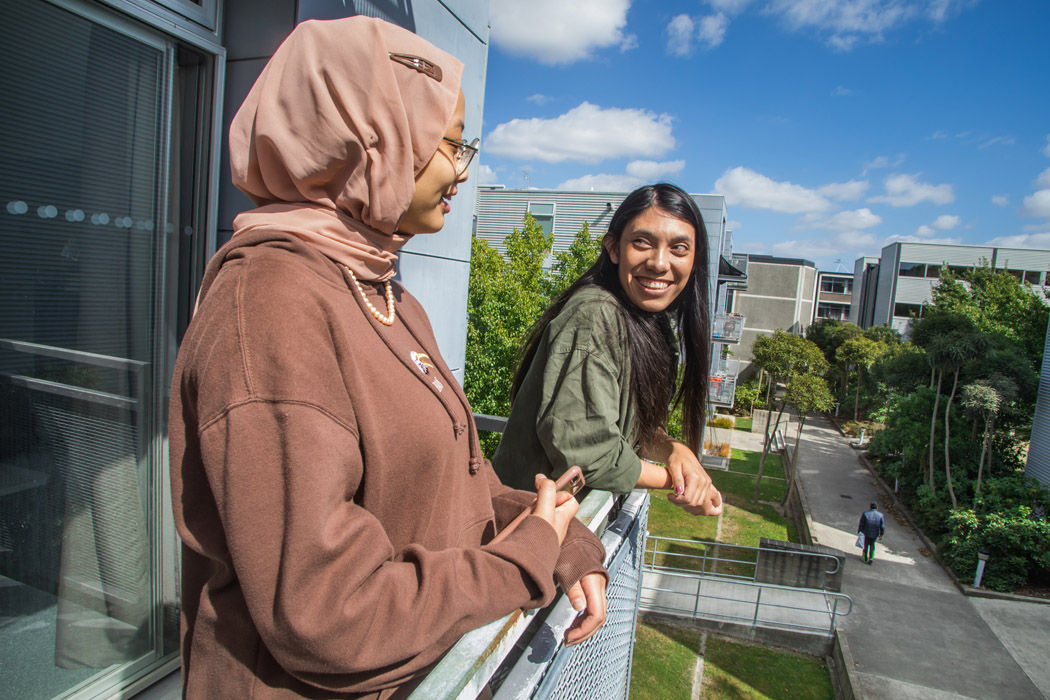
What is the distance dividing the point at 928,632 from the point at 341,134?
14613 millimetres

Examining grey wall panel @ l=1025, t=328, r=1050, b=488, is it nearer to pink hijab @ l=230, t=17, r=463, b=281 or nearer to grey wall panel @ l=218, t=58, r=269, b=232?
grey wall panel @ l=218, t=58, r=269, b=232

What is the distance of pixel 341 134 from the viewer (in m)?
Answer: 1.05

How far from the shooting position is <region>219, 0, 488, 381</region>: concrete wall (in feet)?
7.97

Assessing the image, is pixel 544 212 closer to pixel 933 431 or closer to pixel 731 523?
pixel 731 523

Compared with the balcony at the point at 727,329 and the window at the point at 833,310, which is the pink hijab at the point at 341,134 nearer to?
the balcony at the point at 727,329

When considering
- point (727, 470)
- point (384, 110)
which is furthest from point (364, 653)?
point (727, 470)

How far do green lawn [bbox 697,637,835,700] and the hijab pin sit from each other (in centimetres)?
1013

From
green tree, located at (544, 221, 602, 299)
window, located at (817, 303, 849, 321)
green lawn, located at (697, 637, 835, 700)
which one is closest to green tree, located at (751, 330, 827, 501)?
green tree, located at (544, 221, 602, 299)

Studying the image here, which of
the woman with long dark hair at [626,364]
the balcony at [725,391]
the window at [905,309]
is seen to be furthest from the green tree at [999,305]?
the woman with long dark hair at [626,364]

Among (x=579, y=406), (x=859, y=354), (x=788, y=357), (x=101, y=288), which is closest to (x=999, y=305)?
(x=859, y=354)

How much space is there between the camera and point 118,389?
223 centimetres

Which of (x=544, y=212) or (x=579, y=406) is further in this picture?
(x=544, y=212)

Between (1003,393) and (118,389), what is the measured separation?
20.7m

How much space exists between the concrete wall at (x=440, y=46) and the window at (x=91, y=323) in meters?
0.12
